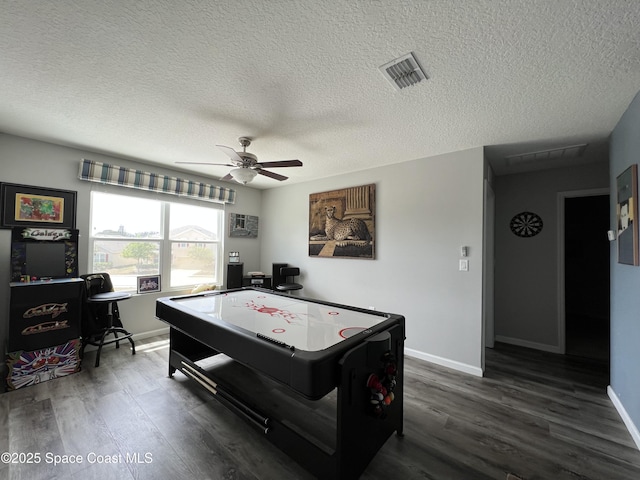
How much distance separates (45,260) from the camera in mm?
2756

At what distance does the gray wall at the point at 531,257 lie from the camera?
3.43 m

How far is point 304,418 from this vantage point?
6.81 feet

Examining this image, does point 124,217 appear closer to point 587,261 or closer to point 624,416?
point 624,416

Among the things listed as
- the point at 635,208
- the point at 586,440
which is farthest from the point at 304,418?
the point at 635,208

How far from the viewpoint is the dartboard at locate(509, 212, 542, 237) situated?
142 inches

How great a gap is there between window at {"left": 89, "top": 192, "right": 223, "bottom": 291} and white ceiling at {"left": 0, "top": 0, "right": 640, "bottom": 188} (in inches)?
41.9

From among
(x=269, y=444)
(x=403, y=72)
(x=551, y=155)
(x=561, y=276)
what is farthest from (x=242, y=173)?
(x=561, y=276)

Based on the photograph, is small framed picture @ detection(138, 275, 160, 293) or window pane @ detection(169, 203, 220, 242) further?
window pane @ detection(169, 203, 220, 242)

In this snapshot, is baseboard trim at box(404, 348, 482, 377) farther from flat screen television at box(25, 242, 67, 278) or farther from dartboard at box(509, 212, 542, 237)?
flat screen television at box(25, 242, 67, 278)

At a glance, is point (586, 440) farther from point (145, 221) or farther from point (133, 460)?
point (145, 221)

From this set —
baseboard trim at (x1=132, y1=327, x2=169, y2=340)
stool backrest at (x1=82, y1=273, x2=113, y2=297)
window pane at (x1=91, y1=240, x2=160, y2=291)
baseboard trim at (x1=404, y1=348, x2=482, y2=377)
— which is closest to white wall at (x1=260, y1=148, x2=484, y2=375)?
baseboard trim at (x1=404, y1=348, x2=482, y2=377)

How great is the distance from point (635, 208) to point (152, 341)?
515cm

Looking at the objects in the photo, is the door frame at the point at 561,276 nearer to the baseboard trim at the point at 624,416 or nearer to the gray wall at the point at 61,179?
the baseboard trim at the point at 624,416

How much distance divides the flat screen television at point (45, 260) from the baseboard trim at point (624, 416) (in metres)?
5.25
